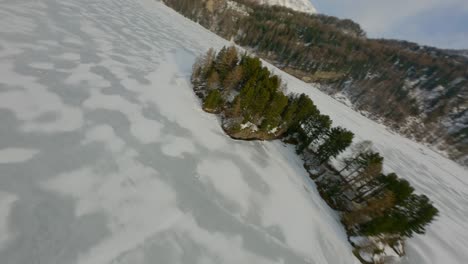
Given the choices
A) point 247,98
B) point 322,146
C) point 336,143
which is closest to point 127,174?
point 247,98

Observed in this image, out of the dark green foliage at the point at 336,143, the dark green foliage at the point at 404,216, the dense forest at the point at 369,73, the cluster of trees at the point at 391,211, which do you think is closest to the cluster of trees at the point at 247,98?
the dark green foliage at the point at 336,143

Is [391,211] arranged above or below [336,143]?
below

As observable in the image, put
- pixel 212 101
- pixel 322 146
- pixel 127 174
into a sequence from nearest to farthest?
1. pixel 127 174
2. pixel 212 101
3. pixel 322 146

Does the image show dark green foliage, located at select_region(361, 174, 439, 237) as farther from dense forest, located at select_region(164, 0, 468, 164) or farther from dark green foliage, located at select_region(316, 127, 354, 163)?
dense forest, located at select_region(164, 0, 468, 164)

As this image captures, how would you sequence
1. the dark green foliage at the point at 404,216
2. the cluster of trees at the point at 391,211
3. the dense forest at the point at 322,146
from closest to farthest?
1. the dark green foliage at the point at 404,216
2. the cluster of trees at the point at 391,211
3. the dense forest at the point at 322,146

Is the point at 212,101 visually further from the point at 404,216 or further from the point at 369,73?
the point at 369,73

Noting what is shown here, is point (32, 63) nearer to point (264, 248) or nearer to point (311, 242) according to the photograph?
point (264, 248)

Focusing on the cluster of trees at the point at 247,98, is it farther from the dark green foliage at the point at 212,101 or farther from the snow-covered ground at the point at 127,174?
the snow-covered ground at the point at 127,174
